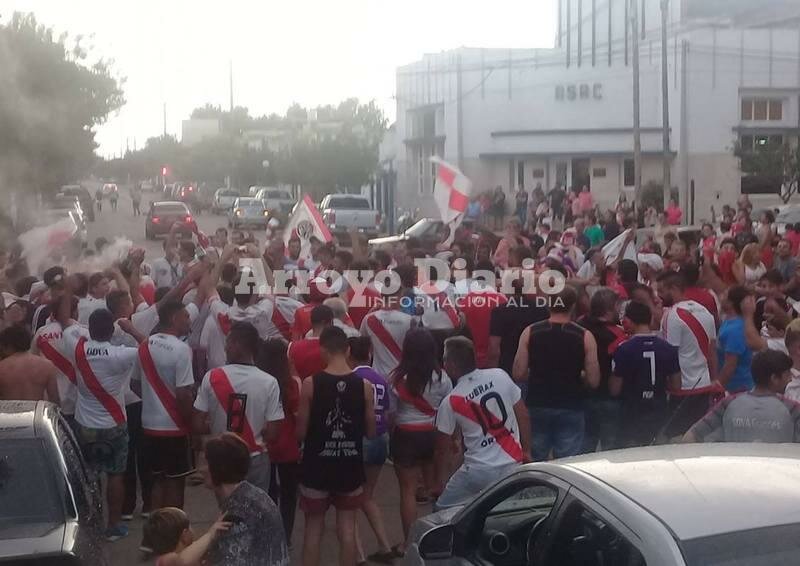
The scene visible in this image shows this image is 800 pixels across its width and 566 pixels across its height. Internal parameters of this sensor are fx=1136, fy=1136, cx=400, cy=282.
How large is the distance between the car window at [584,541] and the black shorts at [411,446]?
350 centimetres

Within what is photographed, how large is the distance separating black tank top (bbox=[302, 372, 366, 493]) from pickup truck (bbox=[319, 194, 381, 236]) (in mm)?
29003

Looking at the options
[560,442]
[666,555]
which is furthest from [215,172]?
[666,555]

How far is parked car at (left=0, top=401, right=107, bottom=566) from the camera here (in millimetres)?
4434

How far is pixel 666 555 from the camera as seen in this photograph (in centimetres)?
318

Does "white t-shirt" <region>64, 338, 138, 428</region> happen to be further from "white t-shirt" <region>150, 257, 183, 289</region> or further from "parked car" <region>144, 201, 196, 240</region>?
"parked car" <region>144, 201, 196, 240</region>

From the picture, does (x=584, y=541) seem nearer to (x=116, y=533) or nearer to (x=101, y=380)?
(x=101, y=380)

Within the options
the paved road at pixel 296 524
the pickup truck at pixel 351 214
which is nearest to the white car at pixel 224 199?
the pickup truck at pixel 351 214

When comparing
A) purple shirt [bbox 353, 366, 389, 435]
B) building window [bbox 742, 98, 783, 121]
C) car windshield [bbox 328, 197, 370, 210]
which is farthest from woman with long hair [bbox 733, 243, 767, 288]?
building window [bbox 742, 98, 783, 121]

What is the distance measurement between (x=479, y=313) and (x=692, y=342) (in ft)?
6.52

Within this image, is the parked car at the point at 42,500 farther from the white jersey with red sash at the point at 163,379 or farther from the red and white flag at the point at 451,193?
the red and white flag at the point at 451,193

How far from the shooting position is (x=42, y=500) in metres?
4.82

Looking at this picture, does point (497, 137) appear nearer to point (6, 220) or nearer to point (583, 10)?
Result: point (583, 10)

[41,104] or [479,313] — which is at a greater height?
[41,104]

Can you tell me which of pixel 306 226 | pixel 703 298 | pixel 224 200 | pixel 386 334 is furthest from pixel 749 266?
pixel 224 200
